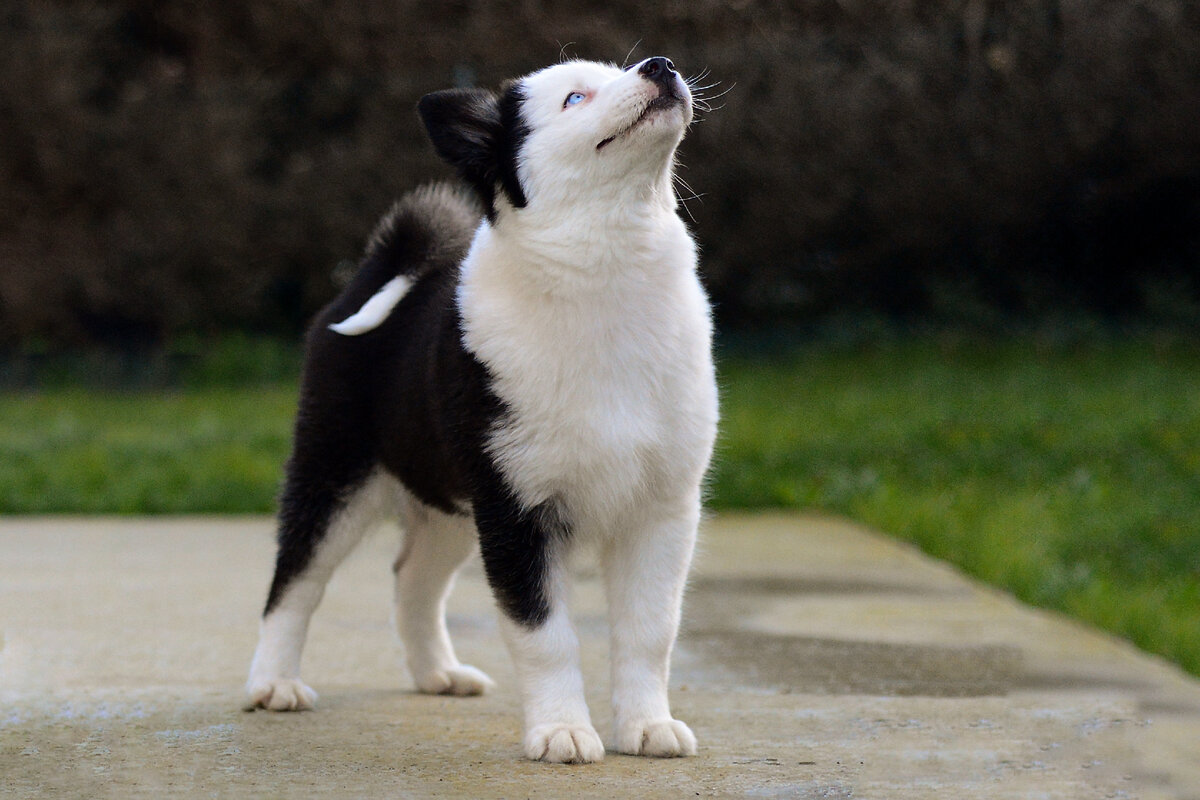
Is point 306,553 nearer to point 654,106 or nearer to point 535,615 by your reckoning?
point 535,615

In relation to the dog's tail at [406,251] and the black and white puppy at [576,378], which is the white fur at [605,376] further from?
the dog's tail at [406,251]

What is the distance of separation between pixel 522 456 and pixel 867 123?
31.7 feet

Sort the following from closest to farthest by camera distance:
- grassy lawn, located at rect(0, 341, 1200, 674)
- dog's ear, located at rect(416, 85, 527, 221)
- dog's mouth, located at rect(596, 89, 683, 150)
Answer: dog's mouth, located at rect(596, 89, 683, 150) → dog's ear, located at rect(416, 85, 527, 221) → grassy lawn, located at rect(0, 341, 1200, 674)

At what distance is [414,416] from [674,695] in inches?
43.1

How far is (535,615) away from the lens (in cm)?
341

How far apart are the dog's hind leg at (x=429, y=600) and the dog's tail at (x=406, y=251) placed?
62 centimetres

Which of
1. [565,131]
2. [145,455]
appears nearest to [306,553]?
[565,131]

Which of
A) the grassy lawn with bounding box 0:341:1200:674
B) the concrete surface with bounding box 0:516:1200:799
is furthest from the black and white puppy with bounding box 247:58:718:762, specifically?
the grassy lawn with bounding box 0:341:1200:674

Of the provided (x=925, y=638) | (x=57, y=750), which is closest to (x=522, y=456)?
(x=57, y=750)

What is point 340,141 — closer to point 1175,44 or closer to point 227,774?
point 1175,44

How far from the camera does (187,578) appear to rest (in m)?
6.10

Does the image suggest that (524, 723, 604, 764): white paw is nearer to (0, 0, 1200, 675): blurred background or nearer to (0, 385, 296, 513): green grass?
(0, 385, 296, 513): green grass

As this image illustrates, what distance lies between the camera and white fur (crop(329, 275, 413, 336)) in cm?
402

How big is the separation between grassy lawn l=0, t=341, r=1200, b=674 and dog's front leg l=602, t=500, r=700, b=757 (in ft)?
7.04
